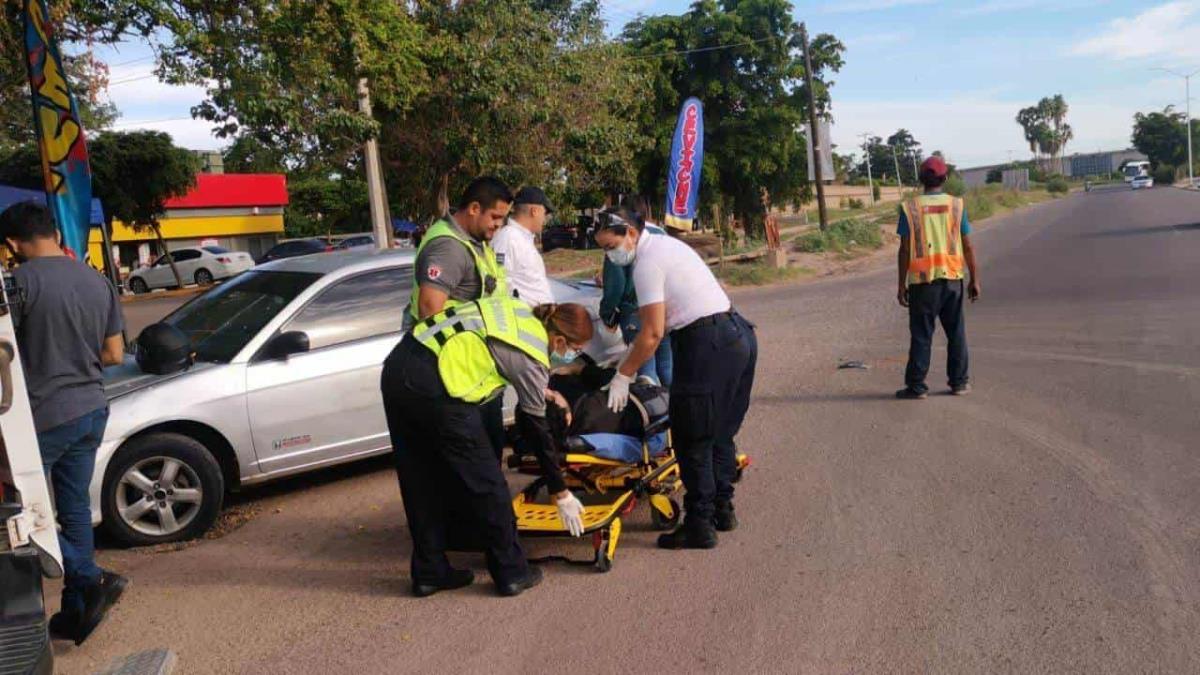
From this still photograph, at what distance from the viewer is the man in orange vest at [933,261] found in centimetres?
777

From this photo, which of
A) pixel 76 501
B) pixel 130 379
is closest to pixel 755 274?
pixel 130 379

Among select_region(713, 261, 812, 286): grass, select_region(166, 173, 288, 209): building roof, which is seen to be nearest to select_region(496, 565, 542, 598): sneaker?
select_region(713, 261, 812, 286): grass

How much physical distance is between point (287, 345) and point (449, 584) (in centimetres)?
203

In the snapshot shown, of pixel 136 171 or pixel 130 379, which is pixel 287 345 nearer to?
pixel 130 379

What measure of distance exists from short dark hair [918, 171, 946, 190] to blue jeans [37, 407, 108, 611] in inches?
234

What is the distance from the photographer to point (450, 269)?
448 centimetres

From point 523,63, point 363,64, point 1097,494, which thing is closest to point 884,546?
point 1097,494

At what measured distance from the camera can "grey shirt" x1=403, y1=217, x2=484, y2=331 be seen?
4.45 metres

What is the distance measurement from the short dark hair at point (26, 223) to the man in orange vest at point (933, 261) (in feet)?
18.9

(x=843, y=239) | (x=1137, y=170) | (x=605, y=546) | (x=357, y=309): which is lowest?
(x=605, y=546)

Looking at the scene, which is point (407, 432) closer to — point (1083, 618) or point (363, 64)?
point (1083, 618)

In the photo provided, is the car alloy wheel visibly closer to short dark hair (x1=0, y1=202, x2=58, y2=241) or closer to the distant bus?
short dark hair (x1=0, y1=202, x2=58, y2=241)

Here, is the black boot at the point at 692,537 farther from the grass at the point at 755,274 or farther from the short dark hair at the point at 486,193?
the grass at the point at 755,274

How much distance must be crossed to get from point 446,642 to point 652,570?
1.09m
